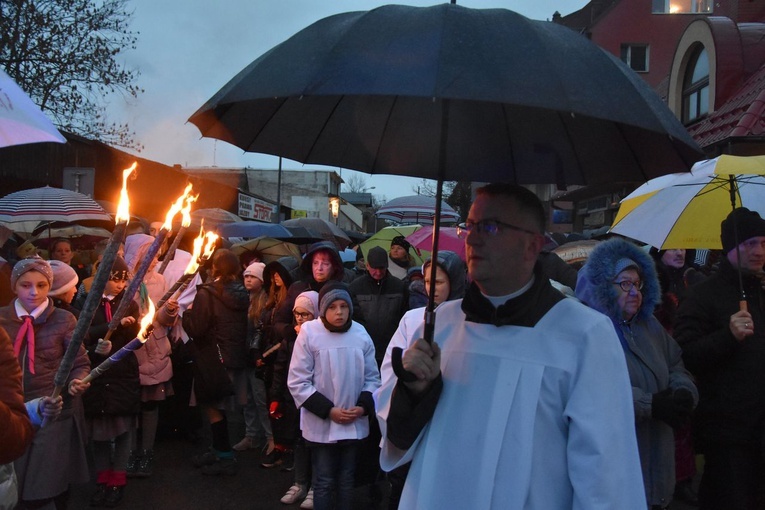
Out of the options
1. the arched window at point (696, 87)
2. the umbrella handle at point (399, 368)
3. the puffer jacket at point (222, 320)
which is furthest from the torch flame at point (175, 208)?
the arched window at point (696, 87)

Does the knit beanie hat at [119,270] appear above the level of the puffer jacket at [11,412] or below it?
above

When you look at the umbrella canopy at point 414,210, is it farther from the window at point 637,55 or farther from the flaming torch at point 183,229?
the window at point 637,55

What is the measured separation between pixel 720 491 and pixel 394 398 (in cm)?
274

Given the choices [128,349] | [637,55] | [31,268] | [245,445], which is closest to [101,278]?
[128,349]

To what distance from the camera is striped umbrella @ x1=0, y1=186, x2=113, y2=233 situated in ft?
25.5

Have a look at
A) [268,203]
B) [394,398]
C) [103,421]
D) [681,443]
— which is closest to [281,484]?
[103,421]

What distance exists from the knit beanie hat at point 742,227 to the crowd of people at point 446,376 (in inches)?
0.9

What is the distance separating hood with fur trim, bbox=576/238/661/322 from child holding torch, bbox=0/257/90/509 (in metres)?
3.48

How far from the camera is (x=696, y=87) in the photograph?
52.4ft

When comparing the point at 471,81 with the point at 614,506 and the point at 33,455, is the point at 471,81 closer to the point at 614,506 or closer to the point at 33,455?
the point at 614,506

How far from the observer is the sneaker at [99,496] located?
5.95m

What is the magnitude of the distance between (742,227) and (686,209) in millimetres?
791

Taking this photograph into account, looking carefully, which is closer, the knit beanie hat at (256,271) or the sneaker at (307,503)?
the sneaker at (307,503)

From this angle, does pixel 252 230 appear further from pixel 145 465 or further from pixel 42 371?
pixel 42 371
